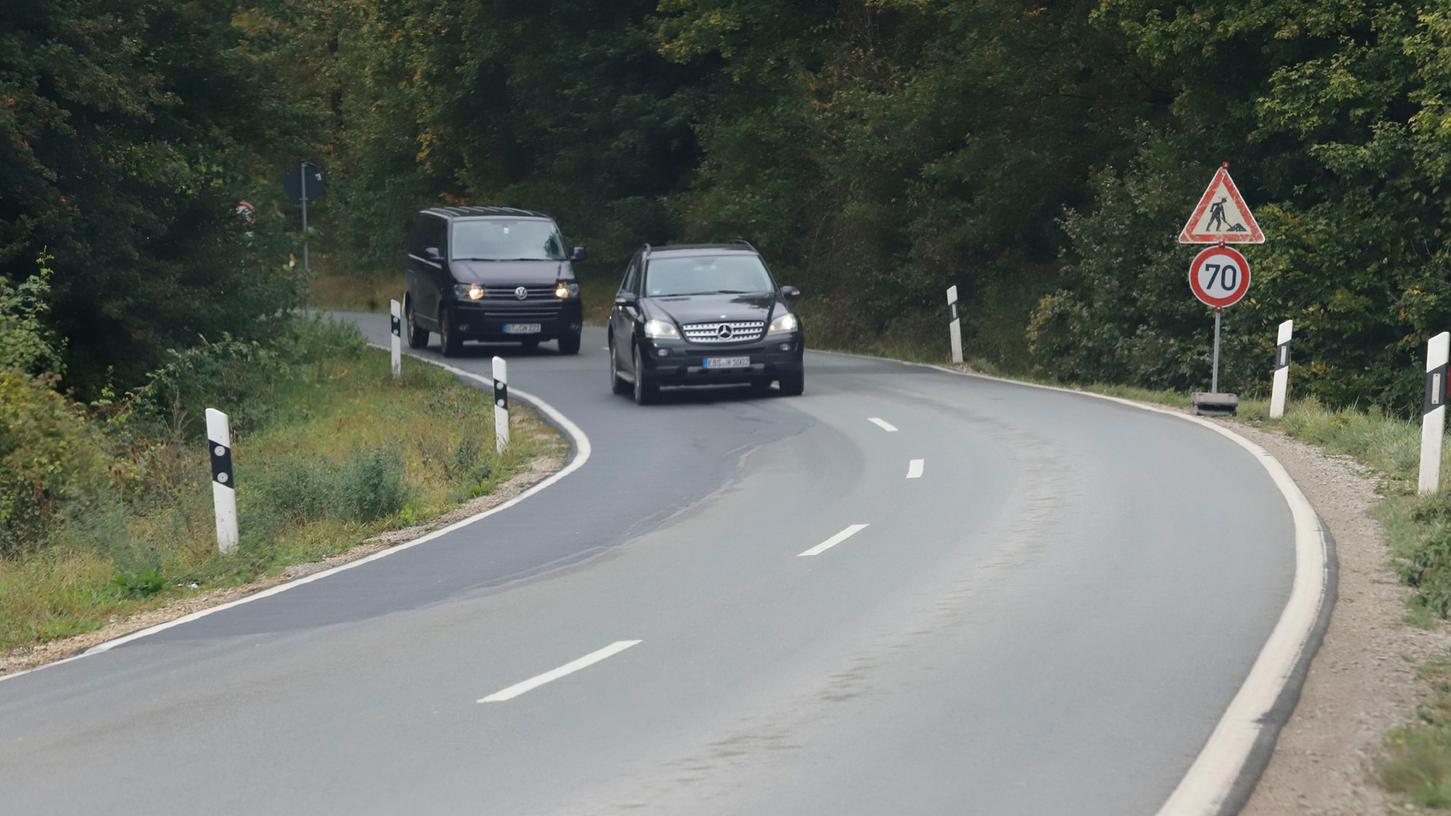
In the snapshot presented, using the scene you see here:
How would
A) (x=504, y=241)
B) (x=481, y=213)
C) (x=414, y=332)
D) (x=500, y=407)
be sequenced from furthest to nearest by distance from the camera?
(x=414, y=332) < (x=481, y=213) < (x=504, y=241) < (x=500, y=407)

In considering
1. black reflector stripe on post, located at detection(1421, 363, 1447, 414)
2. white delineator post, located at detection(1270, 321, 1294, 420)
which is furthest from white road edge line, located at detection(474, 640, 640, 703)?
white delineator post, located at detection(1270, 321, 1294, 420)

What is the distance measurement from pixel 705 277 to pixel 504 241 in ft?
27.5

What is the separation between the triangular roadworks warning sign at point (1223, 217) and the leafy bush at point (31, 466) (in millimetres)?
11800

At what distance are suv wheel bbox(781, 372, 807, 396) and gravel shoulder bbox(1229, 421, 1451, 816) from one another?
36.3ft

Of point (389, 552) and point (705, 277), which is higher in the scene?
point (705, 277)

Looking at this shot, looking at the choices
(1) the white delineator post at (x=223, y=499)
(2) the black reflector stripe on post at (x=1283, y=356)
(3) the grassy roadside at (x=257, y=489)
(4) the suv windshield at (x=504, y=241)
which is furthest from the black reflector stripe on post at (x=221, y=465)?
(4) the suv windshield at (x=504, y=241)

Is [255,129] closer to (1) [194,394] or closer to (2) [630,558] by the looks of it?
(1) [194,394]

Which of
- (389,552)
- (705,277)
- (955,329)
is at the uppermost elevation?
(705,277)

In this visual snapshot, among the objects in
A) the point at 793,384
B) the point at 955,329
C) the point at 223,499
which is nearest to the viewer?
the point at 223,499

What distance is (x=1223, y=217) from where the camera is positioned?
800 inches

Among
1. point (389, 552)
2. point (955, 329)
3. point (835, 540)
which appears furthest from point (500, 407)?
point (955, 329)

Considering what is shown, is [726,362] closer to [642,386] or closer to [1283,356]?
[642,386]

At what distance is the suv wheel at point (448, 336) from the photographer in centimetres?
3097

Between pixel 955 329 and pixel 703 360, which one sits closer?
pixel 703 360
